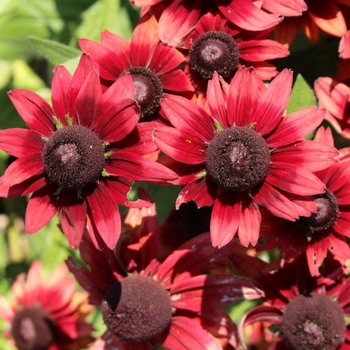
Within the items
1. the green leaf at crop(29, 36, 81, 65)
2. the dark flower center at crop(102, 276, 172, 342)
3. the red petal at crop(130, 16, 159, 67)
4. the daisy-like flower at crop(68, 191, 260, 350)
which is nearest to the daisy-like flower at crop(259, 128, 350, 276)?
the daisy-like flower at crop(68, 191, 260, 350)

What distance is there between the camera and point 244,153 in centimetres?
88

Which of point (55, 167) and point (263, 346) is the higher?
point (55, 167)

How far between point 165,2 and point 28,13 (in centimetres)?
65

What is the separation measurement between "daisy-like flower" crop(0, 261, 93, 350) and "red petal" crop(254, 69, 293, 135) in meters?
0.65

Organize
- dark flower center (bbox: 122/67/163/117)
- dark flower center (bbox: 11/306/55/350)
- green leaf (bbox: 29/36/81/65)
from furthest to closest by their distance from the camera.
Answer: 1. dark flower center (bbox: 11/306/55/350)
2. green leaf (bbox: 29/36/81/65)
3. dark flower center (bbox: 122/67/163/117)

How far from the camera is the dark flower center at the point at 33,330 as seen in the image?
1347 mm

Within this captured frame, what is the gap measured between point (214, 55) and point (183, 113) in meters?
0.13

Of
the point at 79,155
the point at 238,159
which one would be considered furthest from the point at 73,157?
the point at 238,159

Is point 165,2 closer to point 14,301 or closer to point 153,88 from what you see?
point 153,88

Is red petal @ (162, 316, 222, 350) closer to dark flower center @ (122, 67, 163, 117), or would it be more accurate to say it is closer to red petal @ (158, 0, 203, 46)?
dark flower center @ (122, 67, 163, 117)

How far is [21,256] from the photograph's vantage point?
1.92 m

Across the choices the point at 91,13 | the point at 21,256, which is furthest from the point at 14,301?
the point at 91,13

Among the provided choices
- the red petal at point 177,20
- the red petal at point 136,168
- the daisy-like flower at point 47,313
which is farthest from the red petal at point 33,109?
the daisy-like flower at point 47,313

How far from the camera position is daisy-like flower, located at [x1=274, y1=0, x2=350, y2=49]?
107cm
